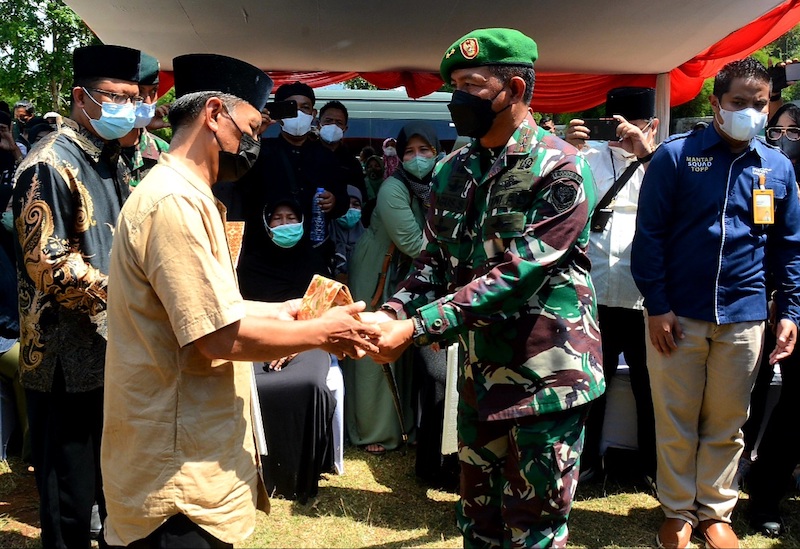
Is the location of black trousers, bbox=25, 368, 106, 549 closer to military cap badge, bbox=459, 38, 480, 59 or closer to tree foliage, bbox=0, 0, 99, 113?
military cap badge, bbox=459, 38, 480, 59

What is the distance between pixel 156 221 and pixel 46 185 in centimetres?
119

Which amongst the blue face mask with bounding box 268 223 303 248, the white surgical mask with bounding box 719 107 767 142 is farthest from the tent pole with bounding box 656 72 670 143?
the blue face mask with bounding box 268 223 303 248

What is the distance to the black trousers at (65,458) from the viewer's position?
9.66 ft

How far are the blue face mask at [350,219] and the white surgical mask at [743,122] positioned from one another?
2.80 m

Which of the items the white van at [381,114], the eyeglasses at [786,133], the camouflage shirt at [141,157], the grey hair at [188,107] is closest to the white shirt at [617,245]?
the eyeglasses at [786,133]

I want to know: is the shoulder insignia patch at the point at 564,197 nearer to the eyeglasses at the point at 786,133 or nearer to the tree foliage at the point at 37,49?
the eyeglasses at the point at 786,133

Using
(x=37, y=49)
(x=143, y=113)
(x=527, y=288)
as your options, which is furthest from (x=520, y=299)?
(x=37, y=49)

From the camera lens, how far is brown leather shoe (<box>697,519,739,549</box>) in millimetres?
3500

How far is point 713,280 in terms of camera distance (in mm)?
3371

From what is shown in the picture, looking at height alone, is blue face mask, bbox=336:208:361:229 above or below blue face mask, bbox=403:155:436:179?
below

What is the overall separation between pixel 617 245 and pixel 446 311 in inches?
83.1

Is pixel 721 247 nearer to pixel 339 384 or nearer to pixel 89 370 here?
pixel 339 384

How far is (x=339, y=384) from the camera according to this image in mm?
4652

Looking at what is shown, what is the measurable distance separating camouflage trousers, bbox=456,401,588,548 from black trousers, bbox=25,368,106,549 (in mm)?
1613
